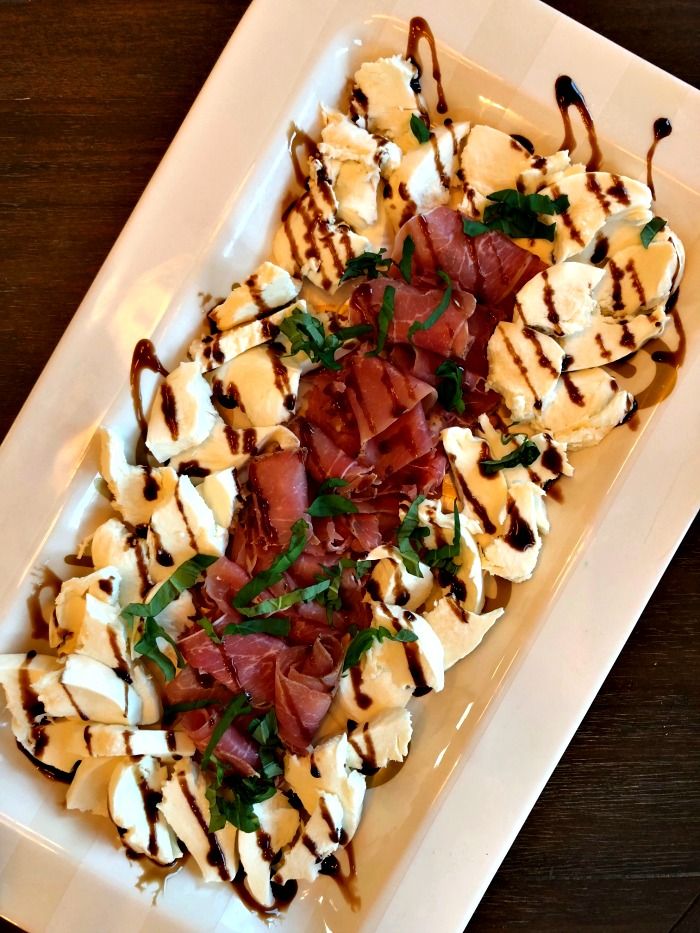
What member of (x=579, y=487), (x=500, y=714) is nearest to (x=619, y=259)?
(x=579, y=487)

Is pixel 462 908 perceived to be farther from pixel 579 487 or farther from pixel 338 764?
pixel 579 487

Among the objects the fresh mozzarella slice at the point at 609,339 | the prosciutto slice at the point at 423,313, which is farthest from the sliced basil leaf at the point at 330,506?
the fresh mozzarella slice at the point at 609,339

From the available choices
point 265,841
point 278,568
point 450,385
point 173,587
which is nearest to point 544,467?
point 450,385

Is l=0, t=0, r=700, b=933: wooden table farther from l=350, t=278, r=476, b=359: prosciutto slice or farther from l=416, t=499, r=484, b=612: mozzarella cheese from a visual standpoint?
l=350, t=278, r=476, b=359: prosciutto slice

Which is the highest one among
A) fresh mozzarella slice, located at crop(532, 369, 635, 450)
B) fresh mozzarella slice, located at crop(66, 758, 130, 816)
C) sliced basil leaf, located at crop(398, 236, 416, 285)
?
sliced basil leaf, located at crop(398, 236, 416, 285)

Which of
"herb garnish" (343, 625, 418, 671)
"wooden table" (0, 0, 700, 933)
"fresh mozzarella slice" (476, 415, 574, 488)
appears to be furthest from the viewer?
"wooden table" (0, 0, 700, 933)

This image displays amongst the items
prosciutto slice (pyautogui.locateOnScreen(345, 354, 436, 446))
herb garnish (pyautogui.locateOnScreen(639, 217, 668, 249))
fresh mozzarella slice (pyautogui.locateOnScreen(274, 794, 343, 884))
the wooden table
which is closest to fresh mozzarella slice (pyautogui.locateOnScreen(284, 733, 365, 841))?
fresh mozzarella slice (pyautogui.locateOnScreen(274, 794, 343, 884))

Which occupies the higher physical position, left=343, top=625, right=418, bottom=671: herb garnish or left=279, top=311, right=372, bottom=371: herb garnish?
left=279, top=311, right=372, bottom=371: herb garnish
